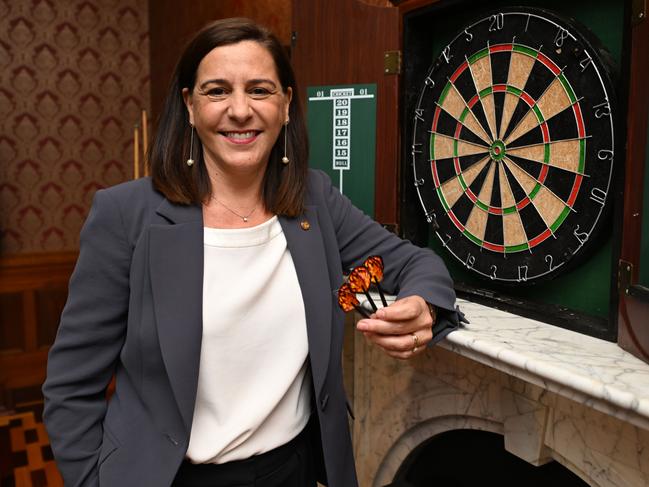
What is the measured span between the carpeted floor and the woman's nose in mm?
2742

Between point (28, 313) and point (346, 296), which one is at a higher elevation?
point (346, 296)

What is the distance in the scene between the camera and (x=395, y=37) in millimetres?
1839

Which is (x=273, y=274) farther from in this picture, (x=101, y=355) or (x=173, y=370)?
(x=101, y=355)

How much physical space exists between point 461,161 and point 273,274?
76 cm

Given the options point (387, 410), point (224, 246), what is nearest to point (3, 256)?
point (387, 410)

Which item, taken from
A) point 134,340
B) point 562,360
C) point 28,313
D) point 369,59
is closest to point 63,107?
point 28,313

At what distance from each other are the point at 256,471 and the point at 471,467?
100 cm

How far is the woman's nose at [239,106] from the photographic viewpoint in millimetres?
1212

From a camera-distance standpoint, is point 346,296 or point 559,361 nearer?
point 346,296

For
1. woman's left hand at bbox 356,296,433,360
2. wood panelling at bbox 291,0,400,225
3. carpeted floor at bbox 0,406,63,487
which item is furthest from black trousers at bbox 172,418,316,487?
carpeted floor at bbox 0,406,63,487

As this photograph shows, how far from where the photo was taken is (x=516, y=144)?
1.58 meters

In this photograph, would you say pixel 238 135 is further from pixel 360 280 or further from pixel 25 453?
pixel 25 453

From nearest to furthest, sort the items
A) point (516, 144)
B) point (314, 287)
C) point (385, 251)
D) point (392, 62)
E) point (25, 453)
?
1. point (314, 287)
2. point (385, 251)
3. point (516, 144)
4. point (392, 62)
5. point (25, 453)

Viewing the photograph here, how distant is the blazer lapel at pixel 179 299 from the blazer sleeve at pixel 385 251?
1.31 ft
